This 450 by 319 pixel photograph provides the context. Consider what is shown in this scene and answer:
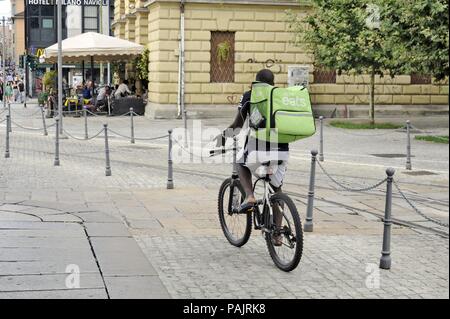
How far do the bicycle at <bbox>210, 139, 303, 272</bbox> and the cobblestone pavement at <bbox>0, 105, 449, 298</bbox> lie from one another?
16 centimetres

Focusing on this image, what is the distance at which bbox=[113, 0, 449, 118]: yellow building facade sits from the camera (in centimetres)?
3297

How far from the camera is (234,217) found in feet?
27.8

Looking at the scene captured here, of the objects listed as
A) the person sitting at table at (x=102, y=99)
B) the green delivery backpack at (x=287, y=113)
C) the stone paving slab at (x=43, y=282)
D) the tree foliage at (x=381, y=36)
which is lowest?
the person sitting at table at (x=102, y=99)

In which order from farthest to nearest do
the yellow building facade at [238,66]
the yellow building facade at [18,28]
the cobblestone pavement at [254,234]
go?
the yellow building facade at [18,28] < the yellow building facade at [238,66] < the cobblestone pavement at [254,234]

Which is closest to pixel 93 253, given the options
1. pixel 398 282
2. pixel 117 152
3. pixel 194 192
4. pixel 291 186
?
pixel 398 282

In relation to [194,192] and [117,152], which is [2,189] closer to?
[194,192]

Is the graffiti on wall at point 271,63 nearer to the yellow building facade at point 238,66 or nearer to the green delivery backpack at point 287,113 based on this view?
the yellow building facade at point 238,66

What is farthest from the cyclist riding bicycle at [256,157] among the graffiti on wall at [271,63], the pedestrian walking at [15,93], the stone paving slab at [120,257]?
the pedestrian walking at [15,93]

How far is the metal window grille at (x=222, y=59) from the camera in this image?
33250 mm

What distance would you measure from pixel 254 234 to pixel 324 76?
25.9 metres

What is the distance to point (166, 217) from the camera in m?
10.1

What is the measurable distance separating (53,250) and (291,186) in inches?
251

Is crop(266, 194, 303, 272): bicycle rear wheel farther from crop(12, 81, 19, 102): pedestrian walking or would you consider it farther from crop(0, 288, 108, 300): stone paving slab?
crop(12, 81, 19, 102): pedestrian walking

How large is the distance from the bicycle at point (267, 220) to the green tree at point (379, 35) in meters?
10.3
